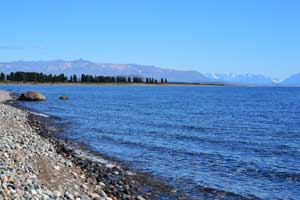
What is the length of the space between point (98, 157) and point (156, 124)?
20.5m

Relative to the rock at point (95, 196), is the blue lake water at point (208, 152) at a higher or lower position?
lower

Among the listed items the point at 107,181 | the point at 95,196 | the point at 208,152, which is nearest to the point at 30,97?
the point at 208,152

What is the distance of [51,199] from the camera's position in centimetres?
1434

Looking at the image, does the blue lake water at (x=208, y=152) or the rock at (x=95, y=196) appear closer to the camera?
Result: the rock at (x=95, y=196)

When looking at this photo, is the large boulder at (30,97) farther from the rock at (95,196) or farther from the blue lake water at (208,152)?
the rock at (95,196)

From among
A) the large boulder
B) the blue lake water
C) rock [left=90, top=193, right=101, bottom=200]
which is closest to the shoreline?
rock [left=90, top=193, right=101, bottom=200]

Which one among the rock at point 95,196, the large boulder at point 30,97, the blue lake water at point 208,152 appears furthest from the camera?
the large boulder at point 30,97

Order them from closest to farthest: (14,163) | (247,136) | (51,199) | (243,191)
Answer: (51,199)
(14,163)
(243,191)
(247,136)

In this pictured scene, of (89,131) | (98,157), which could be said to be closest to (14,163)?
(98,157)

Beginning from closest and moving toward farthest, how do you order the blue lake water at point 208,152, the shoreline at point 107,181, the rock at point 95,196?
1. the rock at point 95,196
2. the shoreline at point 107,181
3. the blue lake water at point 208,152

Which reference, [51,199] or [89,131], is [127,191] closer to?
[51,199]

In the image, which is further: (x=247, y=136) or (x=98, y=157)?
(x=247, y=136)

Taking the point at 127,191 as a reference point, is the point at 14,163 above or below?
above

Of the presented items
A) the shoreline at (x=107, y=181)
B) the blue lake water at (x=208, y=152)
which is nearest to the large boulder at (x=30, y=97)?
the blue lake water at (x=208, y=152)
